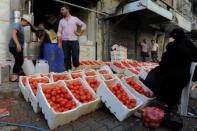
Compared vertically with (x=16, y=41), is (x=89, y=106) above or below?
below

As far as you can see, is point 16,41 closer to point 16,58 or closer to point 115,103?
point 16,58

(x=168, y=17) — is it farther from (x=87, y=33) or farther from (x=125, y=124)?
(x=125, y=124)

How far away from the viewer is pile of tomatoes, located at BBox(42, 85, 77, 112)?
3.46 metres

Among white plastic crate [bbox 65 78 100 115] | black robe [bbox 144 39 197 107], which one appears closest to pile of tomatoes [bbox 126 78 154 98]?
black robe [bbox 144 39 197 107]

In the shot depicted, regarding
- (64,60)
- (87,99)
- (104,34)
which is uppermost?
(104,34)

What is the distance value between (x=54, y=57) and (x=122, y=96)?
3816 millimetres

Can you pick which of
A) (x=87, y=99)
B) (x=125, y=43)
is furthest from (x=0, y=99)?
Answer: (x=125, y=43)

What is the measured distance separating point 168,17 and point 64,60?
897 cm

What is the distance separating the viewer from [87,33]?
40.6ft

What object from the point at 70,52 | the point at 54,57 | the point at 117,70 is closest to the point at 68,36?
the point at 70,52

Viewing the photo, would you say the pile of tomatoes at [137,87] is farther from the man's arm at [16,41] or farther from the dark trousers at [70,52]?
the man's arm at [16,41]

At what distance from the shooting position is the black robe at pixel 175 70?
3750 mm

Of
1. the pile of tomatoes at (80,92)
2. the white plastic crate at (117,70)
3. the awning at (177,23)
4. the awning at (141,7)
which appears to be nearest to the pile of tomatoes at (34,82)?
the pile of tomatoes at (80,92)

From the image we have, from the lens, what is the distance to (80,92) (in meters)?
3.95
